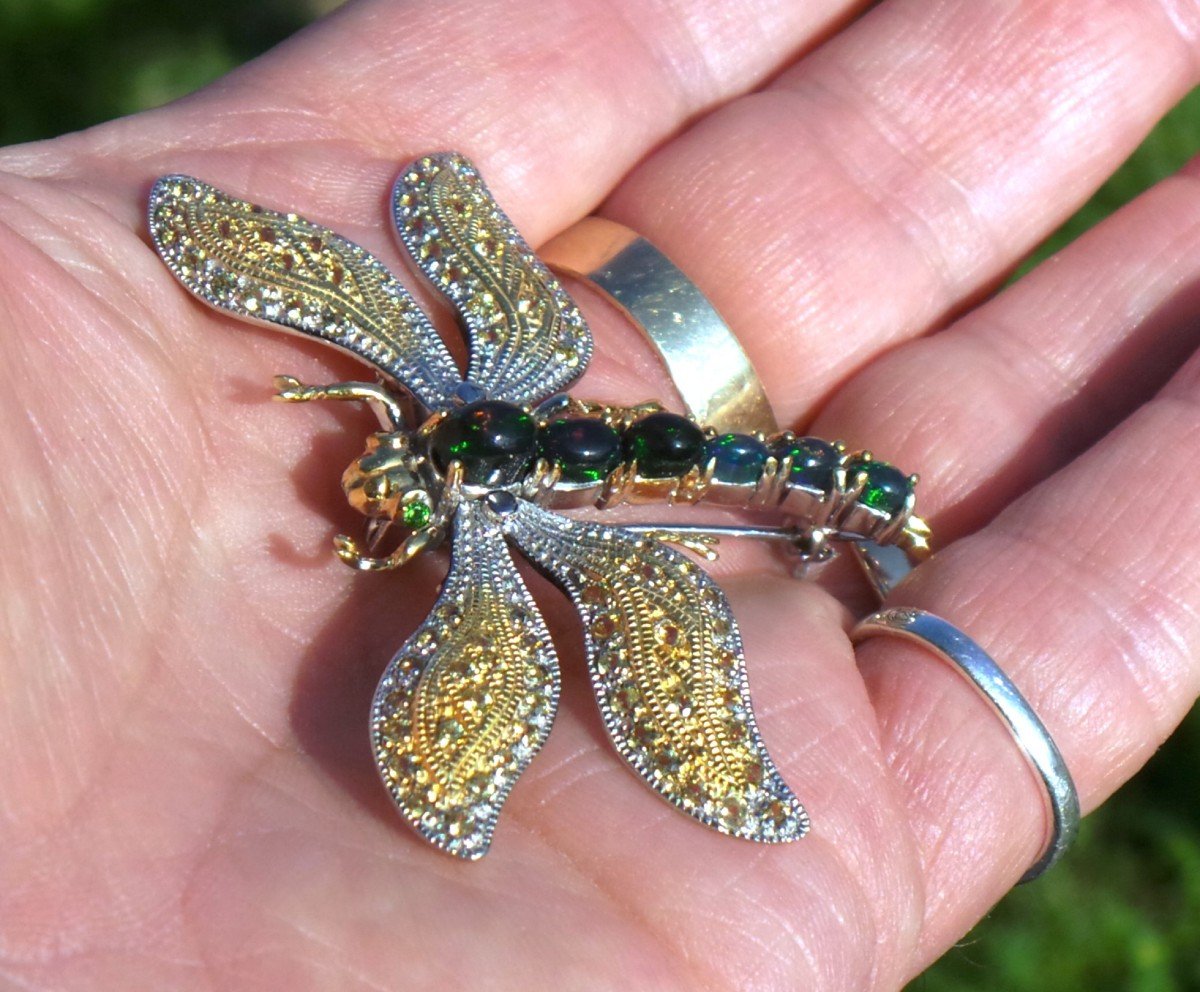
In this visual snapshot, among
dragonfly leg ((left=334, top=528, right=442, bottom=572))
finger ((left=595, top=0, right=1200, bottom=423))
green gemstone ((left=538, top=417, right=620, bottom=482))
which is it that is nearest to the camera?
dragonfly leg ((left=334, top=528, right=442, bottom=572))

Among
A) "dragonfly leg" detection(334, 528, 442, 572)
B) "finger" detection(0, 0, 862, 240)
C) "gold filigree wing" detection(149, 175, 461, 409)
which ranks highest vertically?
"finger" detection(0, 0, 862, 240)

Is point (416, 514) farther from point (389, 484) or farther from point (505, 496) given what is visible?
point (505, 496)

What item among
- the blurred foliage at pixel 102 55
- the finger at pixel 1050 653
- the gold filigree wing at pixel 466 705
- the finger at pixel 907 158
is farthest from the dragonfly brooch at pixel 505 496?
the blurred foliage at pixel 102 55

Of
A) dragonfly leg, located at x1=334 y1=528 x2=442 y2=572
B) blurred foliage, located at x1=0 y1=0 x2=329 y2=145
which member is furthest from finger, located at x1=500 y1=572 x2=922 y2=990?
blurred foliage, located at x1=0 y1=0 x2=329 y2=145

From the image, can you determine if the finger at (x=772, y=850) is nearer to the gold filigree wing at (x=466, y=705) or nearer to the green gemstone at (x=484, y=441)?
the gold filigree wing at (x=466, y=705)

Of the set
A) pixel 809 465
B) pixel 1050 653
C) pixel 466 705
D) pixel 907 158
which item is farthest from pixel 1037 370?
pixel 466 705

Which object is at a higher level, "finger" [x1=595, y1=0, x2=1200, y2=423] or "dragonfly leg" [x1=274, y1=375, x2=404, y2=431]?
"finger" [x1=595, y1=0, x2=1200, y2=423]

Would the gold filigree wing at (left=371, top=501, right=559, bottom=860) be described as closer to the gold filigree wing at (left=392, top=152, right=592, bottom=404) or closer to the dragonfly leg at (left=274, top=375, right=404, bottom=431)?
the dragonfly leg at (left=274, top=375, right=404, bottom=431)
